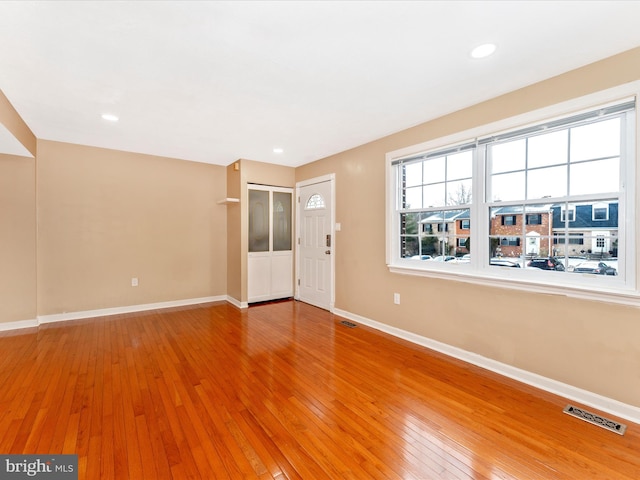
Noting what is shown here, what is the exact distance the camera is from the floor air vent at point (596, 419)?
74.9 inches

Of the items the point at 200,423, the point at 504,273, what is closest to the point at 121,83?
the point at 200,423

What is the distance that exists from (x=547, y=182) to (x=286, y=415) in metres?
2.79

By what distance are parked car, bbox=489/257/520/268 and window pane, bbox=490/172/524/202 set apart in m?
0.56

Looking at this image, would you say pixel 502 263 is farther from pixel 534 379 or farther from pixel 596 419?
pixel 596 419

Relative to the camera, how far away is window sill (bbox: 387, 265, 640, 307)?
2.04 metres

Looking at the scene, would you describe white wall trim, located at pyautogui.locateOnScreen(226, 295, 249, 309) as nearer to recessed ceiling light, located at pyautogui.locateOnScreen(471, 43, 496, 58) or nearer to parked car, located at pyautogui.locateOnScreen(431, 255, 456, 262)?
parked car, located at pyautogui.locateOnScreen(431, 255, 456, 262)

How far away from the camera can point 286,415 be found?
204 cm

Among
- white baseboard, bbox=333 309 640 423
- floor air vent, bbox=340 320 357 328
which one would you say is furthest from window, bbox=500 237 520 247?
floor air vent, bbox=340 320 357 328

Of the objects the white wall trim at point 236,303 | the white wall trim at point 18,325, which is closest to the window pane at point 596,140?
the white wall trim at point 236,303

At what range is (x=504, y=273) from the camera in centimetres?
271

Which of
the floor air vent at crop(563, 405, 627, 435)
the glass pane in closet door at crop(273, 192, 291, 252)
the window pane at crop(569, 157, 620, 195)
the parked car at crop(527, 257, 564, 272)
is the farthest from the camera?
the glass pane in closet door at crop(273, 192, 291, 252)

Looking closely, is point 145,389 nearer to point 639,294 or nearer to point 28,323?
point 28,323

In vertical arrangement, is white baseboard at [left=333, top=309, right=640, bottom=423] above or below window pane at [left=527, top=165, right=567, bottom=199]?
below
